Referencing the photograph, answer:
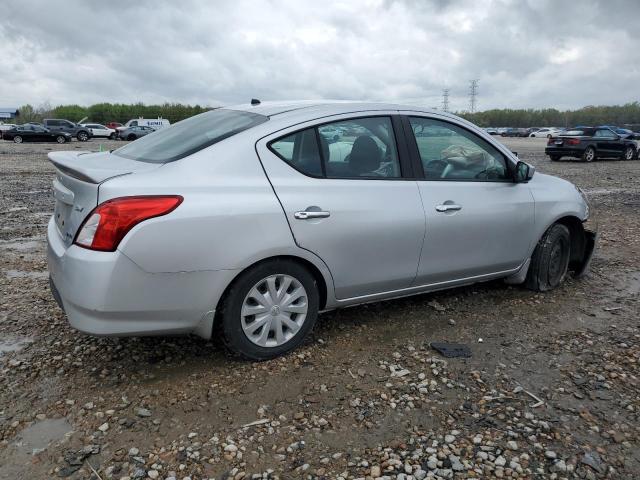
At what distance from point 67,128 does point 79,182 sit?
3844 cm

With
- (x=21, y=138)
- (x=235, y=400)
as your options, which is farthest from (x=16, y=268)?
(x=21, y=138)

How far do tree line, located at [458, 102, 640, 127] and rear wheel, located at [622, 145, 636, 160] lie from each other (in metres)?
76.3

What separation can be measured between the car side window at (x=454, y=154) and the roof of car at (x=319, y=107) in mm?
179

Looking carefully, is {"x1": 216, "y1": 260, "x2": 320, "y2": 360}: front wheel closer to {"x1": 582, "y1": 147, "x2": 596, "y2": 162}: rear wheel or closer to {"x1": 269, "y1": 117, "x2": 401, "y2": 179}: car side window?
{"x1": 269, "y1": 117, "x2": 401, "y2": 179}: car side window

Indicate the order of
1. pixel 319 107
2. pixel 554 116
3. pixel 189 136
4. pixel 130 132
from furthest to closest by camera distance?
1. pixel 554 116
2. pixel 130 132
3. pixel 319 107
4. pixel 189 136

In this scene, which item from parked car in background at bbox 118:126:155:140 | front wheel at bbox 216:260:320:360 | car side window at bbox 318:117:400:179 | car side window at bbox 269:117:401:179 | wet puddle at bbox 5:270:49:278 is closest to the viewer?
front wheel at bbox 216:260:320:360

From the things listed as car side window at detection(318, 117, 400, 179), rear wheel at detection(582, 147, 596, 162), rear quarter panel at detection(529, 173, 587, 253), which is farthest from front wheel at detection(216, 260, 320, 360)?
rear wheel at detection(582, 147, 596, 162)

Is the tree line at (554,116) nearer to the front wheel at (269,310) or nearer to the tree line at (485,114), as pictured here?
the tree line at (485,114)

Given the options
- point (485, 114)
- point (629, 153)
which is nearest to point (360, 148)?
point (629, 153)

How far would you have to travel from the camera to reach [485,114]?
110 metres

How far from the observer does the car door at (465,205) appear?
3.85 m

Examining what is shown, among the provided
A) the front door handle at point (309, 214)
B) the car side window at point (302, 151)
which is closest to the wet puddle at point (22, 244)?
the car side window at point (302, 151)

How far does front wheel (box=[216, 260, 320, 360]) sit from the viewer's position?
10.4 ft

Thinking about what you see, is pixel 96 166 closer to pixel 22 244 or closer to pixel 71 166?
pixel 71 166
